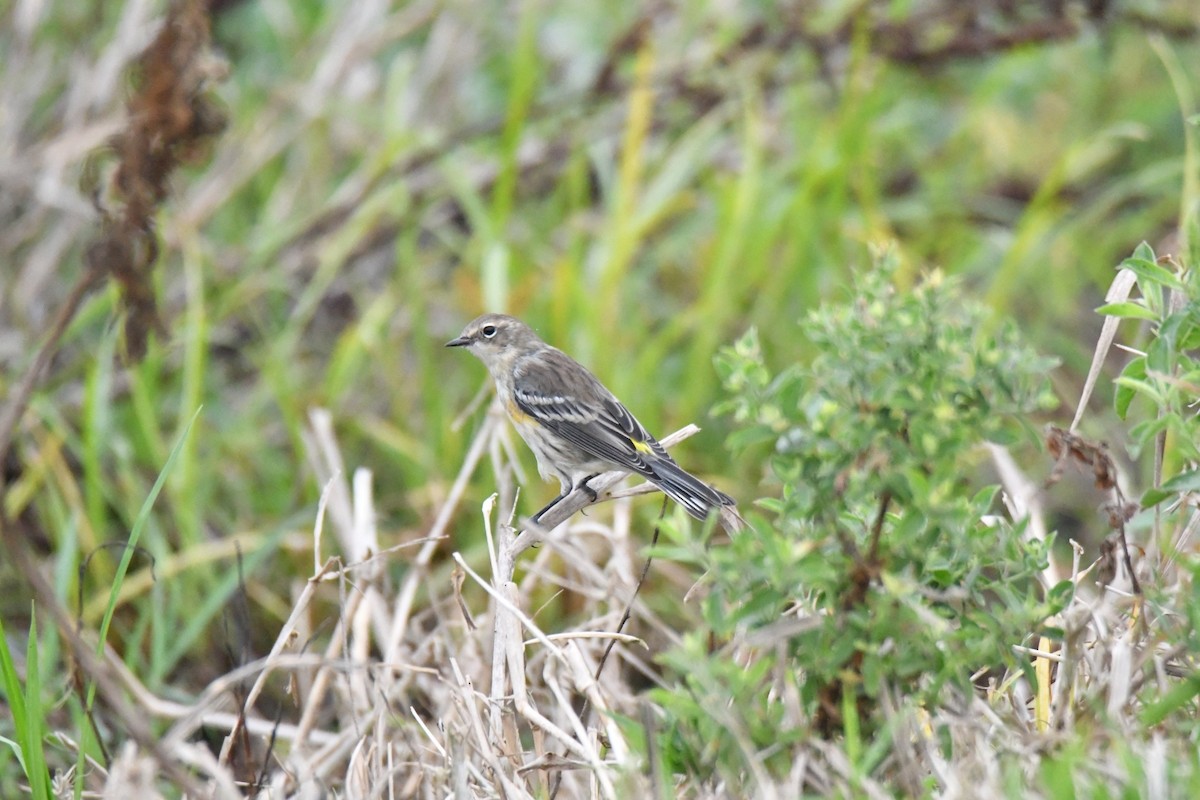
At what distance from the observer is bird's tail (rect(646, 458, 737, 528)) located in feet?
11.5

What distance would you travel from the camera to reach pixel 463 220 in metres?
6.50

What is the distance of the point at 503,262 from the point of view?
509 centimetres

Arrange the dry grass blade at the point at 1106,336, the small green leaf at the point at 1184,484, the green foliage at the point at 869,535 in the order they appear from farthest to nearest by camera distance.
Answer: the dry grass blade at the point at 1106,336
the small green leaf at the point at 1184,484
the green foliage at the point at 869,535

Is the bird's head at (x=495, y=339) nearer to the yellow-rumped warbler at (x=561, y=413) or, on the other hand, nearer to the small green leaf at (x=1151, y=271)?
the yellow-rumped warbler at (x=561, y=413)

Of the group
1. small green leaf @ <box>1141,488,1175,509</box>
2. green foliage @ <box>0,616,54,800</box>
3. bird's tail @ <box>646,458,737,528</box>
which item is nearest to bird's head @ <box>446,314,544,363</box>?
bird's tail @ <box>646,458,737,528</box>

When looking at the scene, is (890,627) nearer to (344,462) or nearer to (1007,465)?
(1007,465)

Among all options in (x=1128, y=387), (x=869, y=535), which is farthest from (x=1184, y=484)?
(x=869, y=535)

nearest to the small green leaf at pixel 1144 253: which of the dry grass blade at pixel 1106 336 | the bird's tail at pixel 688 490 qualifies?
the dry grass blade at pixel 1106 336

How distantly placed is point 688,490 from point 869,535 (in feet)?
4.31

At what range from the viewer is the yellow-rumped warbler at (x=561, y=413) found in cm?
405

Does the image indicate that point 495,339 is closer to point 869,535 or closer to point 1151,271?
point 869,535

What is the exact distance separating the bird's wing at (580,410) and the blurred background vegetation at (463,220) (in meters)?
0.45

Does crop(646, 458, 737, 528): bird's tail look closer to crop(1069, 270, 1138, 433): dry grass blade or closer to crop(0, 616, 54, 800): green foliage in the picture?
crop(1069, 270, 1138, 433): dry grass blade

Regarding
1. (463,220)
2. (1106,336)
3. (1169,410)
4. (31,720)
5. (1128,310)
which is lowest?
(463,220)
